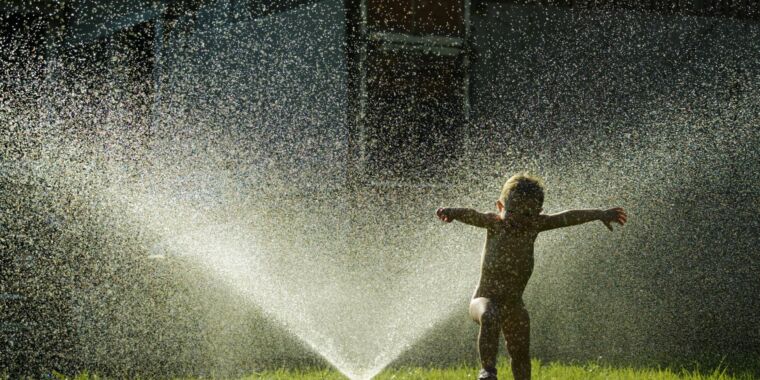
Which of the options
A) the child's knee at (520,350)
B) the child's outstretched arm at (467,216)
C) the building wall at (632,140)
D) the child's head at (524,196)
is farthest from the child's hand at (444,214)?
the building wall at (632,140)

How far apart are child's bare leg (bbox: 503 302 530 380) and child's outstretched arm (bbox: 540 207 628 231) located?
458 mm

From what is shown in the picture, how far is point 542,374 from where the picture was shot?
4.64 m

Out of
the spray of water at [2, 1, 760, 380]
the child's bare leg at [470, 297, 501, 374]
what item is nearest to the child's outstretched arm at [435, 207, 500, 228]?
the child's bare leg at [470, 297, 501, 374]

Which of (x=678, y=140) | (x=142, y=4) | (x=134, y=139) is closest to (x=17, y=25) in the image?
(x=142, y=4)

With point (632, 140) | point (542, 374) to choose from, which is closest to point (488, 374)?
point (542, 374)

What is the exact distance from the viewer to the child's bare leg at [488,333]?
143 inches

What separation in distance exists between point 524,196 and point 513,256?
12.0 inches

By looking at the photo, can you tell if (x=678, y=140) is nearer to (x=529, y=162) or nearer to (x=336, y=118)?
(x=529, y=162)

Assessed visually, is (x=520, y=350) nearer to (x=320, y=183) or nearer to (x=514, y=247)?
(x=514, y=247)

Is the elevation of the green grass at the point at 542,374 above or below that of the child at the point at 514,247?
below

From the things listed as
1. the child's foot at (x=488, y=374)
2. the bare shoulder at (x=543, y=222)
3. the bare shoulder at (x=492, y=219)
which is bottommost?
the child's foot at (x=488, y=374)

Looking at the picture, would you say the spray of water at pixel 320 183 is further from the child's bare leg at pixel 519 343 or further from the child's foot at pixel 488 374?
the child's foot at pixel 488 374

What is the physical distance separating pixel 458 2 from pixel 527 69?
0.92 m

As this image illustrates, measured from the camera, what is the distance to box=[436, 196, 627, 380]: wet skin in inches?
154
